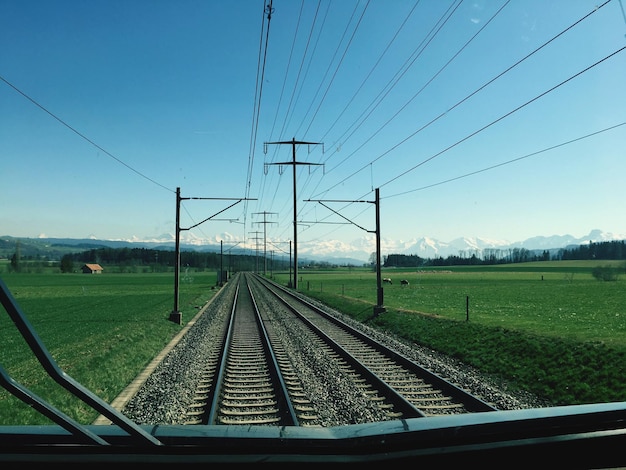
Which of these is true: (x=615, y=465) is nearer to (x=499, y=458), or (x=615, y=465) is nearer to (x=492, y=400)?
(x=499, y=458)

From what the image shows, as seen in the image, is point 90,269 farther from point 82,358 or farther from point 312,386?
point 312,386

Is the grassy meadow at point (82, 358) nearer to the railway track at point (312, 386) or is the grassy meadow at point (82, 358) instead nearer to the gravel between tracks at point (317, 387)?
the gravel between tracks at point (317, 387)

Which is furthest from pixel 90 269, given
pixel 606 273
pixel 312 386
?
pixel 312 386

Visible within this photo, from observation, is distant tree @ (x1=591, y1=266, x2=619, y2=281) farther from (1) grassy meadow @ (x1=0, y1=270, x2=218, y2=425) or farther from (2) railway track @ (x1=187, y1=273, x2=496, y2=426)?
(2) railway track @ (x1=187, y1=273, x2=496, y2=426)

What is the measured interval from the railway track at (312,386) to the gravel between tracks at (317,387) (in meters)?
0.07

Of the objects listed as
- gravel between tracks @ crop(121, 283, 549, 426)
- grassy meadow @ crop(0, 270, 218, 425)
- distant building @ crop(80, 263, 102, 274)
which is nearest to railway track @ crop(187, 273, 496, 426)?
gravel between tracks @ crop(121, 283, 549, 426)

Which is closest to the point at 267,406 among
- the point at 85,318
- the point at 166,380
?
the point at 166,380

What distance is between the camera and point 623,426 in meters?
2.44

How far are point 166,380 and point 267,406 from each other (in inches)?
137

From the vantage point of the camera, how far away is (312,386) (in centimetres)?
1045

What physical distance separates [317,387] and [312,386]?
142 millimetres

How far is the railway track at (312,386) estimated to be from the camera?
8336mm

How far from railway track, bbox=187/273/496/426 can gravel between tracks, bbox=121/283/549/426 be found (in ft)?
0.25

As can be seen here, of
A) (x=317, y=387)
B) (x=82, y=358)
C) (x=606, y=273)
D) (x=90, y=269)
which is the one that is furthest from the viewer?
(x=90, y=269)
